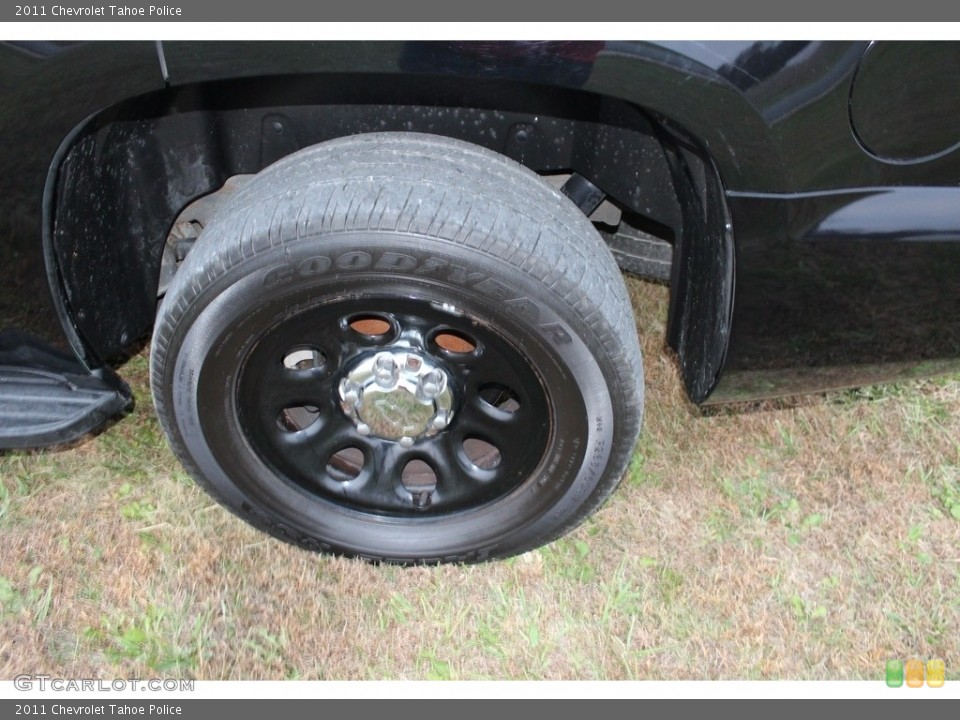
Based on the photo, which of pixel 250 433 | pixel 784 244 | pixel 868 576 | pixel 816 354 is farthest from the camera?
pixel 868 576

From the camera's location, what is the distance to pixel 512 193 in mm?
1978

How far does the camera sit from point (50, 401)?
2221 mm

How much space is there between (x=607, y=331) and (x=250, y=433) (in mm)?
908

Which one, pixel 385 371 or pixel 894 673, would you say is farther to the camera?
pixel 894 673

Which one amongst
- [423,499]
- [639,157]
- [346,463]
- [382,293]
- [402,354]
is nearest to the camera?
[382,293]

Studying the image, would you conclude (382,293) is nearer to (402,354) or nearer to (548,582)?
(402,354)

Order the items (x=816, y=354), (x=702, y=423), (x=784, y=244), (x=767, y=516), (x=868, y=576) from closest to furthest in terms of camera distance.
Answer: (x=784, y=244) < (x=816, y=354) < (x=868, y=576) < (x=767, y=516) < (x=702, y=423)

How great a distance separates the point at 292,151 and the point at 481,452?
943mm

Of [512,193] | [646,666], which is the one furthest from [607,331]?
[646,666]

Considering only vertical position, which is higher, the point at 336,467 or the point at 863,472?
the point at 863,472

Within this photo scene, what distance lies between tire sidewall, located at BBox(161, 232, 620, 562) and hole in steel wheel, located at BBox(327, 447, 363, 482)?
100 millimetres

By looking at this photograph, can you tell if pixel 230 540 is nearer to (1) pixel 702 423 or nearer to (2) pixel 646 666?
(2) pixel 646 666

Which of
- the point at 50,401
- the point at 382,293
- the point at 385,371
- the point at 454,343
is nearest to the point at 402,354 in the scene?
the point at 385,371

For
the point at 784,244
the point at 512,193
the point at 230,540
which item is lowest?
the point at 230,540
